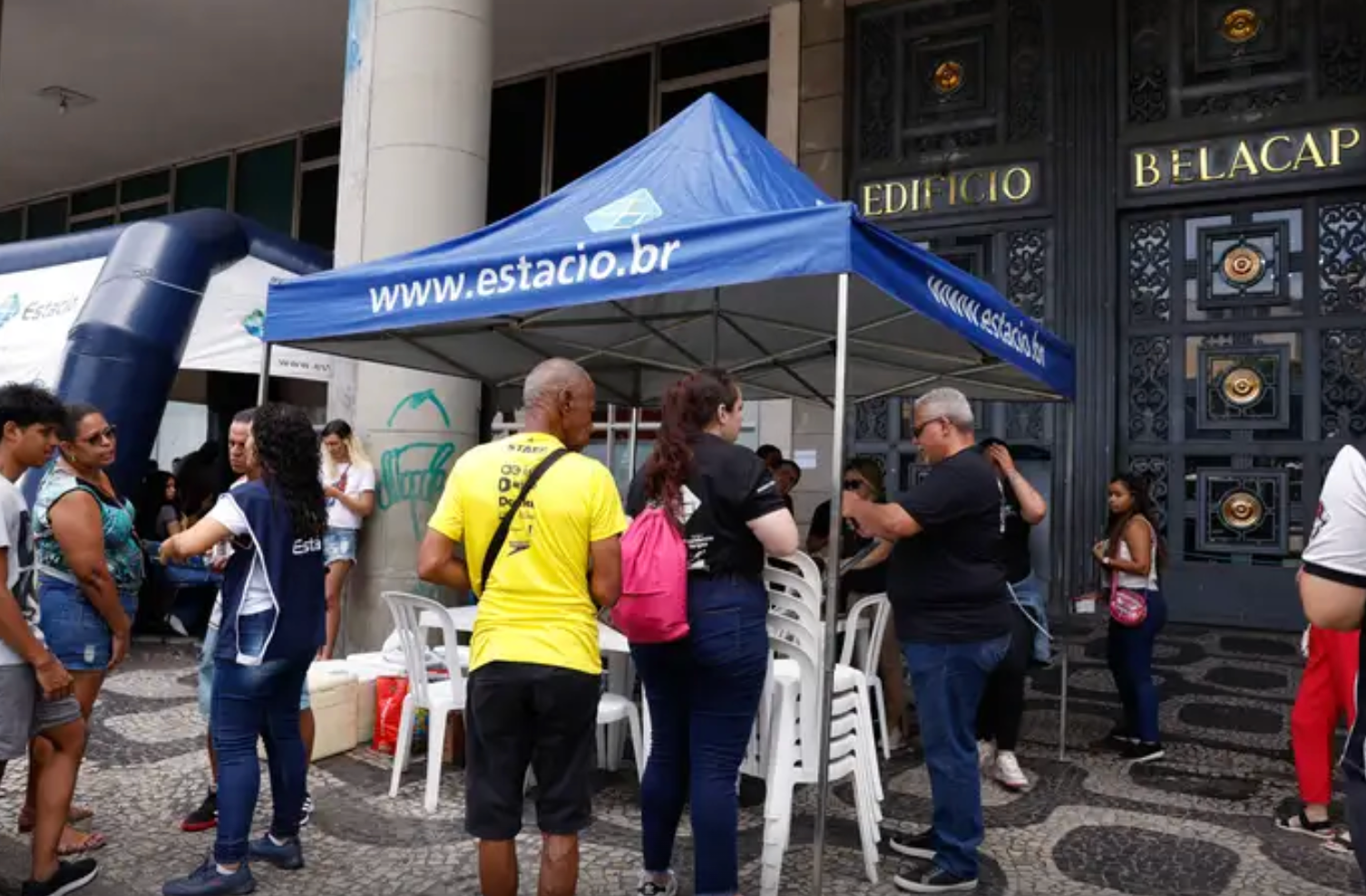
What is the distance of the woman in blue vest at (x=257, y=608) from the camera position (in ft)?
11.4

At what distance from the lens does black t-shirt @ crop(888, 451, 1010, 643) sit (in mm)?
3561

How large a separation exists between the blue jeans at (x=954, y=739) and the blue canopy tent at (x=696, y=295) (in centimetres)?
44

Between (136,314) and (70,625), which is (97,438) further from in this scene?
(136,314)

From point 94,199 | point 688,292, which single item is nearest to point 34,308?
point 688,292

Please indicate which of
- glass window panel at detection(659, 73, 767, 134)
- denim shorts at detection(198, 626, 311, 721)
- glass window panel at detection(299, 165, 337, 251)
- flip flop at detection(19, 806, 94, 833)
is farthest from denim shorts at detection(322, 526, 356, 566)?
glass window panel at detection(299, 165, 337, 251)

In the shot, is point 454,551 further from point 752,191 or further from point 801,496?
point 801,496

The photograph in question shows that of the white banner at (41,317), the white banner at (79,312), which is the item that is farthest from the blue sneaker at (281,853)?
the white banner at (41,317)

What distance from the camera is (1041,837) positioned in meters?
4.25

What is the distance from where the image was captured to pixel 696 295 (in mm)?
5406

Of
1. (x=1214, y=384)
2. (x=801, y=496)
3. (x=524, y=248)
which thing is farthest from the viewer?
(x=801, y=496)

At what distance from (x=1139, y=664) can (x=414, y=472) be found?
468 centimetres

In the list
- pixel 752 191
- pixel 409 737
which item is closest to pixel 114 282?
Result: pixel 409 737

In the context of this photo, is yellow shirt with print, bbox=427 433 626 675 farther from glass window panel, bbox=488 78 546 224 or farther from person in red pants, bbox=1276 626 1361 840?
glass window panel, bbox=488 78 546 224

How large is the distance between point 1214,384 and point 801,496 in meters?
3.87
